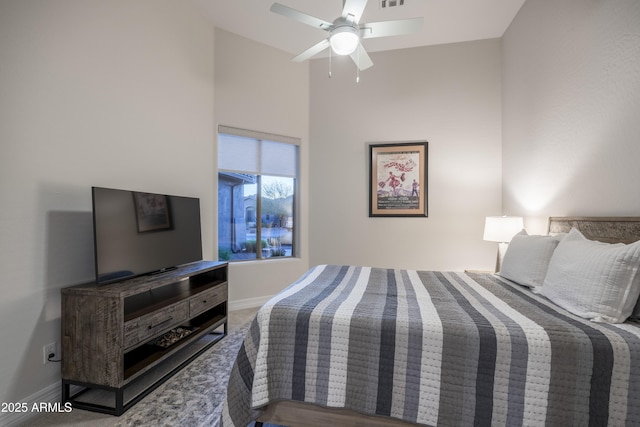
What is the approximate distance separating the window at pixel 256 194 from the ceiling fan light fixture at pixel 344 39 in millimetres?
1728

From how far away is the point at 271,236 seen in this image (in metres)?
3.79

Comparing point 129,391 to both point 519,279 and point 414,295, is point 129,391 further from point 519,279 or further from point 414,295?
point 519,279

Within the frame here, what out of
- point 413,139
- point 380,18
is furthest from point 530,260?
point 380,18

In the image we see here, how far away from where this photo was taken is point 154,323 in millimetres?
1910

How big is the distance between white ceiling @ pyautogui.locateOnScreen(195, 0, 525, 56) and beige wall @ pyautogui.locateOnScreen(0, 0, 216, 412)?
0.80 m

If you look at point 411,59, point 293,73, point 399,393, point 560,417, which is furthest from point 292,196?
point 560,417

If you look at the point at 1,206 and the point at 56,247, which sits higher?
the point at 1,206

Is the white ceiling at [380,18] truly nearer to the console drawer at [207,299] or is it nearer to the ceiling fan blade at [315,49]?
the ceiling fan blade at [315,49]

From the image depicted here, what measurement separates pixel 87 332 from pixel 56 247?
→ 1.91 feet

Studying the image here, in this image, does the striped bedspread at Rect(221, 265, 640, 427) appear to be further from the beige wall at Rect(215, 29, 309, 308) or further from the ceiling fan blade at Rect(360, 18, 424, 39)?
the beige wall at Rect(215, 29, 309, 308)

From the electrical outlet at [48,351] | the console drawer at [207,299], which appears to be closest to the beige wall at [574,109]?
the console drawer at [207,299]

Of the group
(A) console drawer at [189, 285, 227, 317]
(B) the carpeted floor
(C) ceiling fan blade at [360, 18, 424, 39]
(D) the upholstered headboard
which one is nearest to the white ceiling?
(C) ceiling fan blade at [360, 18, 424, 39]

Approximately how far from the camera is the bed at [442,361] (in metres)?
1.06

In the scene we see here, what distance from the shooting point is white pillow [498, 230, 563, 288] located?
6.12 feet
